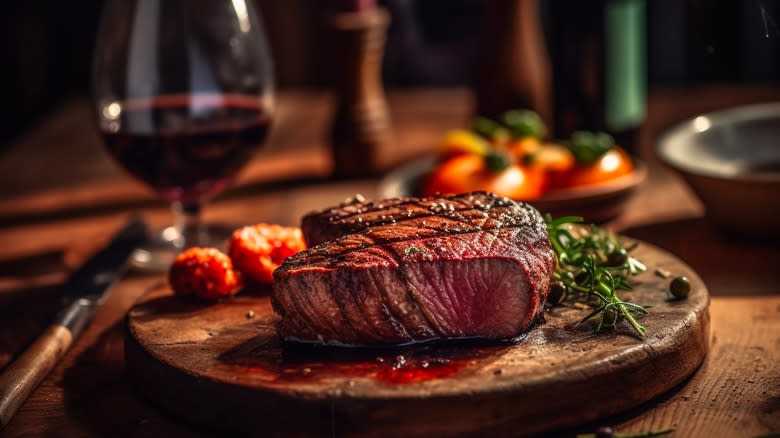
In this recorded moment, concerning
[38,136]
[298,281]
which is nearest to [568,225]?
[298,281]

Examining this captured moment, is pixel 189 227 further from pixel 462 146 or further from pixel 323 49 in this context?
pixel 323 49

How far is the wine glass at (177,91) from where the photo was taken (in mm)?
2475

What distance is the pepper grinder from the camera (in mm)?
3260

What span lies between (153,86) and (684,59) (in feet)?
12.5

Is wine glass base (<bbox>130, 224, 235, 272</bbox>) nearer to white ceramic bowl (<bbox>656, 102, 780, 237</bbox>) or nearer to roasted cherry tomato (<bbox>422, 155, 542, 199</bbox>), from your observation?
roasted cherry tomato (<bbox>422, 155, 542, 199</bbox>)

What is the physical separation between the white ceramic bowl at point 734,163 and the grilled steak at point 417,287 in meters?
0.84

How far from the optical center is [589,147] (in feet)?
8.81

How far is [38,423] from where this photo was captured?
1640mm

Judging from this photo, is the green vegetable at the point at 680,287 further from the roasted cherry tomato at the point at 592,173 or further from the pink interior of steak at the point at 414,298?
the roasted cherry tomato at the point at 592,173

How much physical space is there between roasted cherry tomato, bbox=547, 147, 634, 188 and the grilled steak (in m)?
1.05

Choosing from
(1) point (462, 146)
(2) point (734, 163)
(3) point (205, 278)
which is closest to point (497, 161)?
(1) point (462, 146)

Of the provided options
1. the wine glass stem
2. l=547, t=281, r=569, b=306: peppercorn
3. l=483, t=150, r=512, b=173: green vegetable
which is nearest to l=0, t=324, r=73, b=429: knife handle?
the wine glass stem

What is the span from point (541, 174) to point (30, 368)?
1.52 metres

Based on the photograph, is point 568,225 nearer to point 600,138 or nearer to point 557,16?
point 600,138
